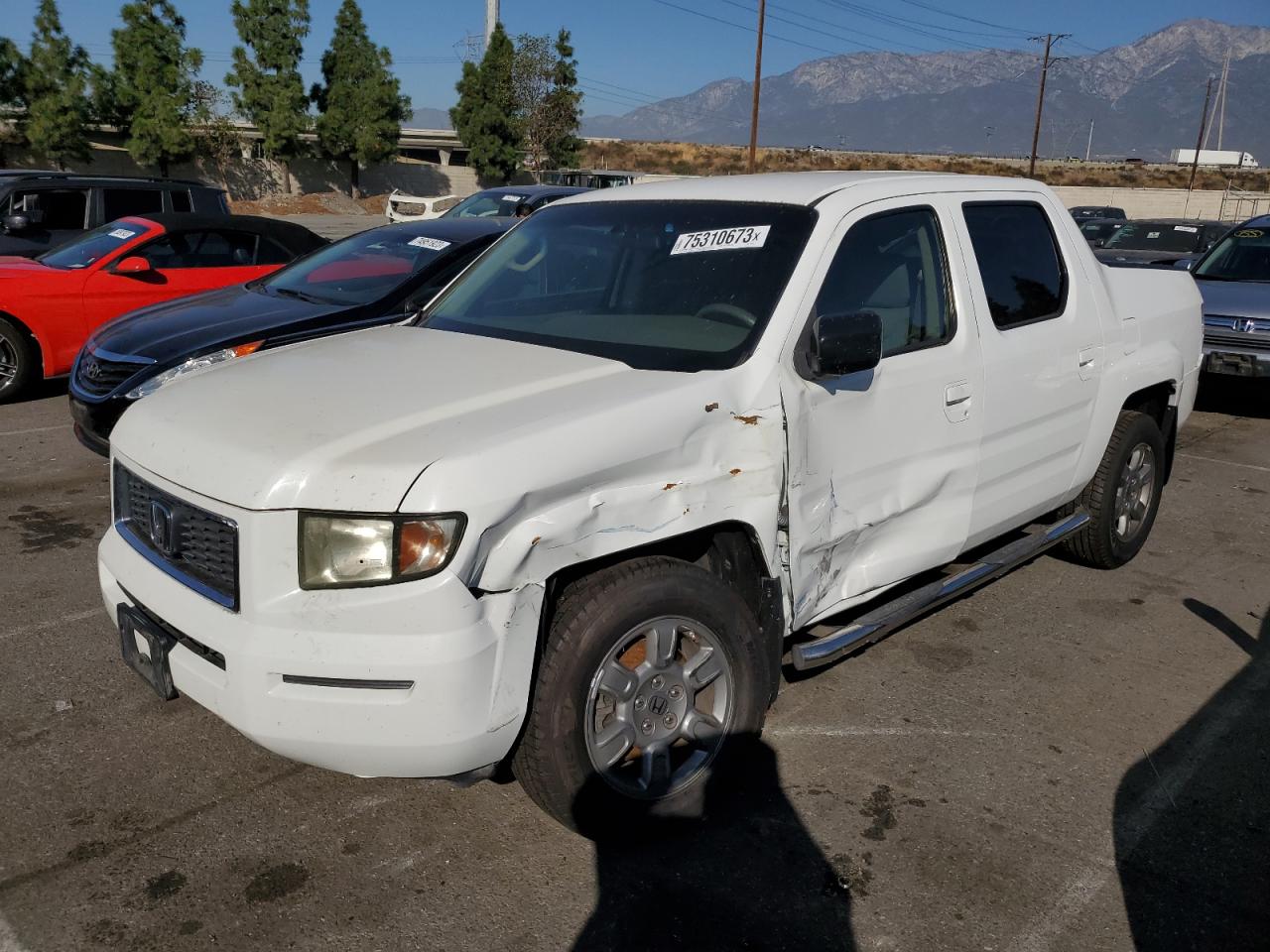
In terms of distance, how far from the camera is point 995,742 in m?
3.78

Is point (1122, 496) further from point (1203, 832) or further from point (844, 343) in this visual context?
point (844, 343)

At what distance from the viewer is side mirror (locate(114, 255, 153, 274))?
28.6ft

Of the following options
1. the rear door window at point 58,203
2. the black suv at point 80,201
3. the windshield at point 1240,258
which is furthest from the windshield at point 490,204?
the windshield at point 1240,258

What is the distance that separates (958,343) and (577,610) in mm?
1895

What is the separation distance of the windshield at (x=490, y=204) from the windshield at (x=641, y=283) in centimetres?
1013

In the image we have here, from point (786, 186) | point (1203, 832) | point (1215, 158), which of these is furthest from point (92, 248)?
point (1215, 158)

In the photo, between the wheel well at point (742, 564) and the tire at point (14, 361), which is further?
the tire at point (14, 361)

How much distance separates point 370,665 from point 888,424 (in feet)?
6.17

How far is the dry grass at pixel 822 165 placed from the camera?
74.4m

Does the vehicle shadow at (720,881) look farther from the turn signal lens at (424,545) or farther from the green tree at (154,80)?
the green tree at (154,80)

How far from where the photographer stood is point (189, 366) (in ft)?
20.5

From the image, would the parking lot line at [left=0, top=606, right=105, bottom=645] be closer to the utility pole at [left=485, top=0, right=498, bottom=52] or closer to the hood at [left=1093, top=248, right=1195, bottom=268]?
the hood at [left=1093, top=248, right=1195, bottom=268]

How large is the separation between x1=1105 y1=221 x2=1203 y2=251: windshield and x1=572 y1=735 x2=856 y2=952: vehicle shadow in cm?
1349

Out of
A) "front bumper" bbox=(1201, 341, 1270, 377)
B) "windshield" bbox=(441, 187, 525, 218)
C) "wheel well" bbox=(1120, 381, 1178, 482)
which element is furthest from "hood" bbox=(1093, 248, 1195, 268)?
"wheel well" bbox=(1120, 381, 1178, 482)
